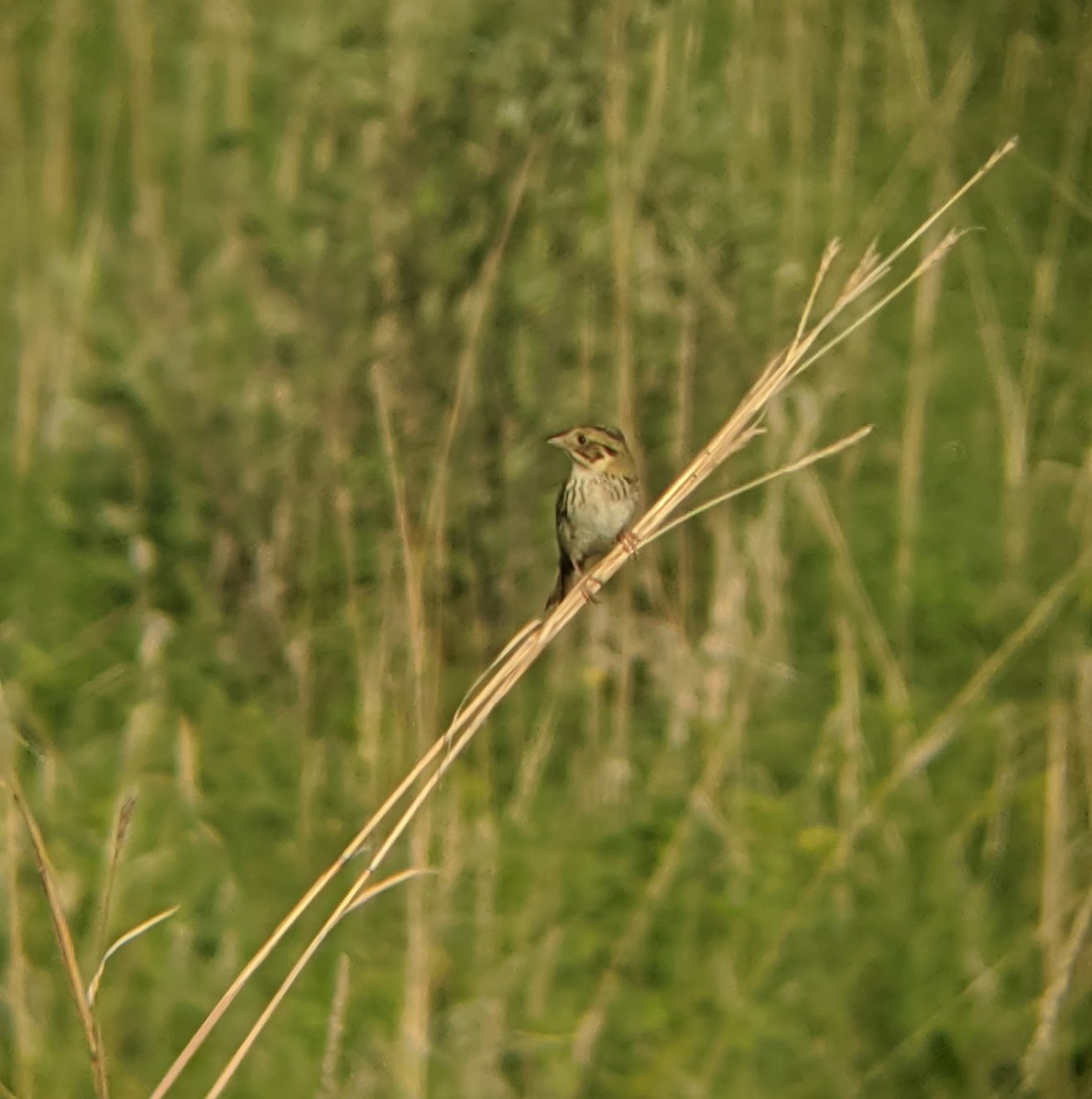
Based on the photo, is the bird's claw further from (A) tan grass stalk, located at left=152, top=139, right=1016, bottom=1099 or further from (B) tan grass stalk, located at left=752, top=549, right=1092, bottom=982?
(B) tan grass stalk, located at left=752, top=549, right=1092, bottom=982

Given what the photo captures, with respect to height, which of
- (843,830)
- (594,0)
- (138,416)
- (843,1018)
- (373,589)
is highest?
(594,0)

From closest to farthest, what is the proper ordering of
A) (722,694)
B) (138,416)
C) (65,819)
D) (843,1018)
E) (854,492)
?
1. (843,1018)
2. (65,819)
3. (722,694)
4. (138,416)
5. (854,492)

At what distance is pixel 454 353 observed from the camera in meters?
3.54

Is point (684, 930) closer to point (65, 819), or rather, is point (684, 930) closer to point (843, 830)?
point (843, 830)

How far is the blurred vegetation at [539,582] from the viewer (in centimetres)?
275

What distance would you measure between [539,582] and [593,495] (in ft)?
2.05

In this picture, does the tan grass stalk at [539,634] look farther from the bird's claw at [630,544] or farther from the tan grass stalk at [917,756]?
the tan grass stalk at [917,756]

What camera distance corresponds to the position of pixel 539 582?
3688 mm

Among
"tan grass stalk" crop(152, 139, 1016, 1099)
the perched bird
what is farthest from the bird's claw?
the perched bird

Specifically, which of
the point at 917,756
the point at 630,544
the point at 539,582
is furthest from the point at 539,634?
the point at 539,582

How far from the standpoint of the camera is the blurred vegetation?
108 inches

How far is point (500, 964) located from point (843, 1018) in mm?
571

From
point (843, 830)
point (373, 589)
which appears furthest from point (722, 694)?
point (373, 589)

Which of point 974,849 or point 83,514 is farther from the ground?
point 83,514
